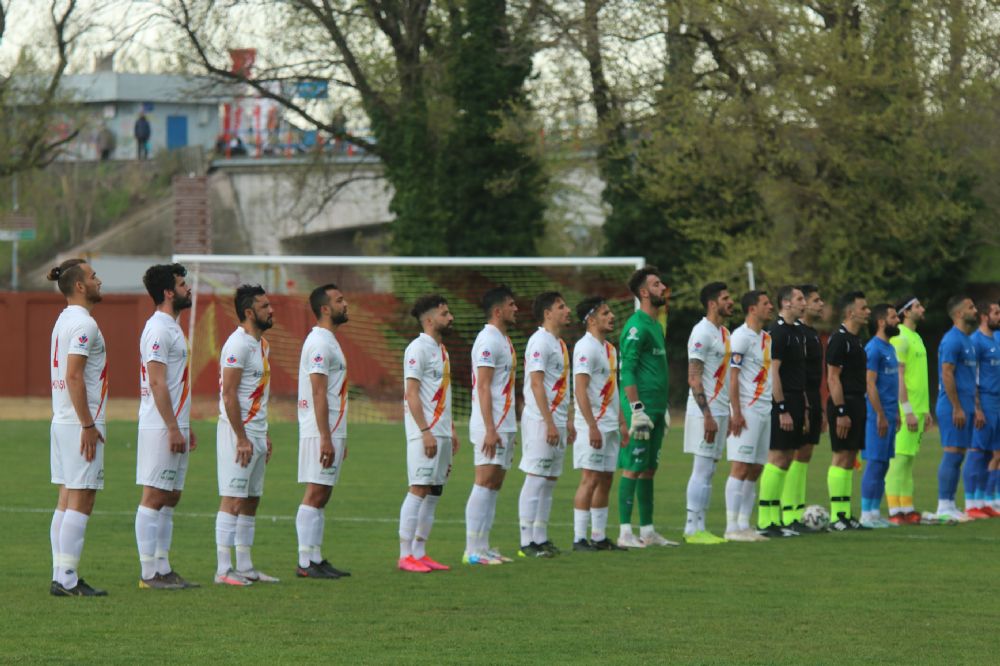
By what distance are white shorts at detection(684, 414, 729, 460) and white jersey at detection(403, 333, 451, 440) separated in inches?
108

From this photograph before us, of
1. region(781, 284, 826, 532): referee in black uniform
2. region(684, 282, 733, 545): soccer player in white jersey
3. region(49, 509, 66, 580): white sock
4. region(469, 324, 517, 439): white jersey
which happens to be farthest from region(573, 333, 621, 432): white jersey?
region(49, 509, 66, 580): white sock

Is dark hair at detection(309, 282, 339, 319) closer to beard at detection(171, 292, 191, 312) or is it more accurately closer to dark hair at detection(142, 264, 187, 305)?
beard at detection(171, 292, 191, 312)

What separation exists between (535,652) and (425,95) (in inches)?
1131

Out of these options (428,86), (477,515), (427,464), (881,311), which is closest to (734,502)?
(881,311)

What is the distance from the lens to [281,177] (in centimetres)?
4906

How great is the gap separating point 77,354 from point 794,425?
689cm

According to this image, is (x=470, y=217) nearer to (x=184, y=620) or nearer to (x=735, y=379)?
(x=735, y=379)

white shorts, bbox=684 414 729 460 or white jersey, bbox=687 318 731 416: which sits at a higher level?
white jersey, bbox=687 318 731 416

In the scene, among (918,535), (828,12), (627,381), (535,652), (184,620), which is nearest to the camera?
(535,652)

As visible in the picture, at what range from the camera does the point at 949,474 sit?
15898 millimetres

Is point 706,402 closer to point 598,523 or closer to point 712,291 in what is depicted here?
point 712,291

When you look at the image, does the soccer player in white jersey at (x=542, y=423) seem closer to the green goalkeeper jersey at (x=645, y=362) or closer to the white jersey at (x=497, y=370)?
the white jersey at (x=497, y=370)

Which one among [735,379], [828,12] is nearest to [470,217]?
[828,12]

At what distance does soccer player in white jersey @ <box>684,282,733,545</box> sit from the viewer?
14.0 meters
